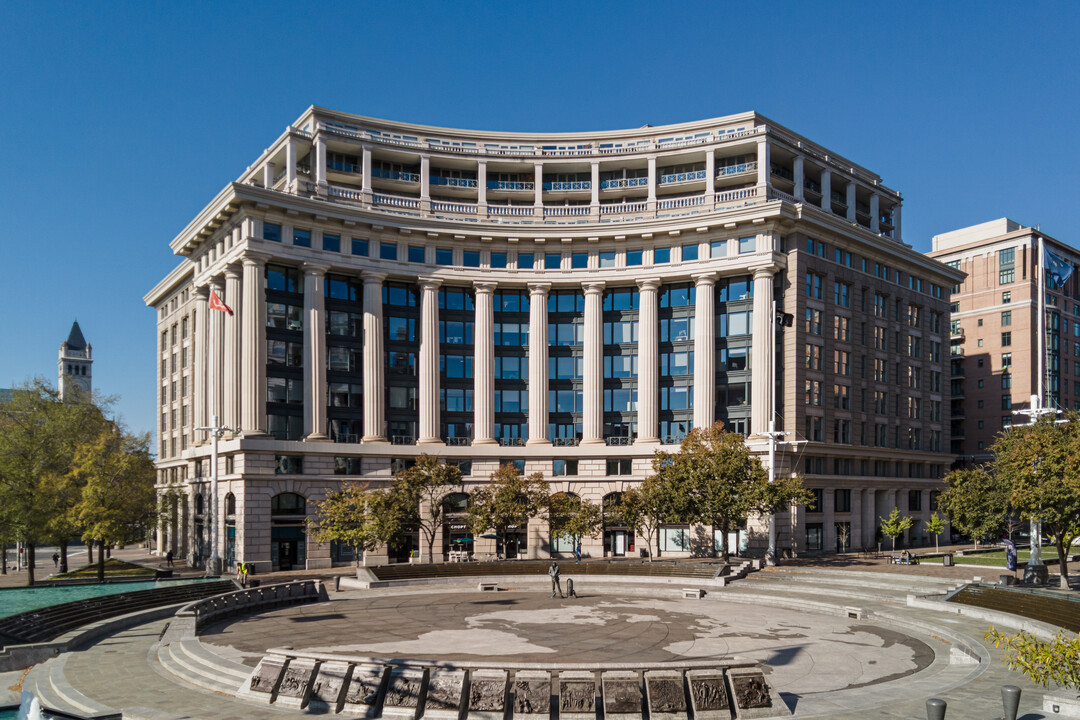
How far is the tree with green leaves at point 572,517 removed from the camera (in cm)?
6119

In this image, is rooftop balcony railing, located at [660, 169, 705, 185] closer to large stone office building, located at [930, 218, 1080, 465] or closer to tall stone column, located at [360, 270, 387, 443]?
tall stone column, located at [360, 270, 387, 443]

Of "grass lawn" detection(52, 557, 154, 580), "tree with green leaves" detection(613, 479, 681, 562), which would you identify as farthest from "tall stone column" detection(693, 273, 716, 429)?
"grass lawn" detection(52, 557, 154, 580)

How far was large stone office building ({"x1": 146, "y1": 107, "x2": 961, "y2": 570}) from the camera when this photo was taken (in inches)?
2613

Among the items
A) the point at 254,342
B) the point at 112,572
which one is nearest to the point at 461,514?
the point at 254,342

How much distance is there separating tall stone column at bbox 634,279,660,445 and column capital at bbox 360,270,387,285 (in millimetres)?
23299

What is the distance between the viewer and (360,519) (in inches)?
2224

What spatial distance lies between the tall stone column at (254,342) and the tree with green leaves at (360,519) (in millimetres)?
10810

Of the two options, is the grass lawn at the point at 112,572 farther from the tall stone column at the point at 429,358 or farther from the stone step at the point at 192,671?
the stone step at the point at 192,671

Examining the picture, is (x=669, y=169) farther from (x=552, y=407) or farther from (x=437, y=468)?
(x=437, y=468)

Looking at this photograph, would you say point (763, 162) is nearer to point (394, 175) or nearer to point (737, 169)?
point (737, 169)

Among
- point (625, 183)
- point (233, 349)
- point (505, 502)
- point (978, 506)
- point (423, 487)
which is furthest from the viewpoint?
point (625, 183)

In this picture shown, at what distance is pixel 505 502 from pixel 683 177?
120 feet

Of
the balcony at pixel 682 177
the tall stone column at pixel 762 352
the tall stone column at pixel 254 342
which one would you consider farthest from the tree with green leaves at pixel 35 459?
the balcony at pixel 682 177

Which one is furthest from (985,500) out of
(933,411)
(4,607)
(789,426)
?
(4,607)
